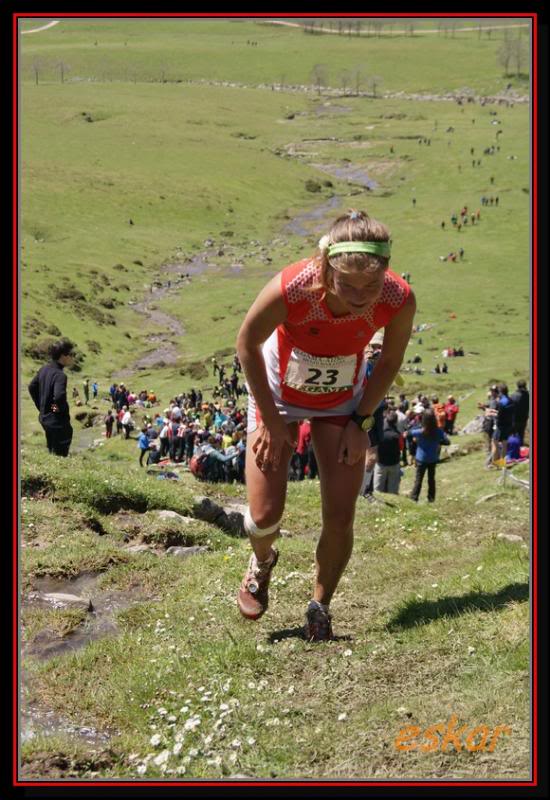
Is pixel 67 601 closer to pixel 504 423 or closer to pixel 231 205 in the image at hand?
pixel 504 423

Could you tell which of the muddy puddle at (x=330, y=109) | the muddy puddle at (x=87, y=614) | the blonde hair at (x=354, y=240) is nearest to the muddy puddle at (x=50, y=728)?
the muddy puddle at (x=87, y=614)

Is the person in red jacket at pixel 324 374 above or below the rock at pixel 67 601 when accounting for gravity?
above

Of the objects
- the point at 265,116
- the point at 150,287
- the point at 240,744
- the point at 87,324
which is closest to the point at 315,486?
the point at 240,744

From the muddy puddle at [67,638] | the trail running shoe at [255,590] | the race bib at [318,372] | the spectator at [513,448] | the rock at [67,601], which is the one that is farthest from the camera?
the spectator at [513,448]

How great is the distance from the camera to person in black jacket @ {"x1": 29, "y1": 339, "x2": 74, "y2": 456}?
12055 mm

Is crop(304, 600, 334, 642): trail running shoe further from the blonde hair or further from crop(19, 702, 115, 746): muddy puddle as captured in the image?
the blonde hair

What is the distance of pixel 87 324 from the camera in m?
60.4

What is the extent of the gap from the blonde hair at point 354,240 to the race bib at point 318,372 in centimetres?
69

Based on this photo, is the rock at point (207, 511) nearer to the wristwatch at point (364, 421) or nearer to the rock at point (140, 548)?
the rock at point (140, 548)

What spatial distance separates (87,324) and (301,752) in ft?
190

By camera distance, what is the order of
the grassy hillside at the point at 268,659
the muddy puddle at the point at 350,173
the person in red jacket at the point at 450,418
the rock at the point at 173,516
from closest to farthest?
the grassy hillside at the point at 268,659
the rock at the point at 173,516
the person in red jacket at the point at 450,418
the muddy puddle at the point at 350,173

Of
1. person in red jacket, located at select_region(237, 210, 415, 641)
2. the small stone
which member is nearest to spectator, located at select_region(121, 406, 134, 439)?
the small stone

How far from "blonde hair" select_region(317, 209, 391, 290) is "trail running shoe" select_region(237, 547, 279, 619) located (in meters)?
2.37

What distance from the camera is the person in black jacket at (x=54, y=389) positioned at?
1205 cm
